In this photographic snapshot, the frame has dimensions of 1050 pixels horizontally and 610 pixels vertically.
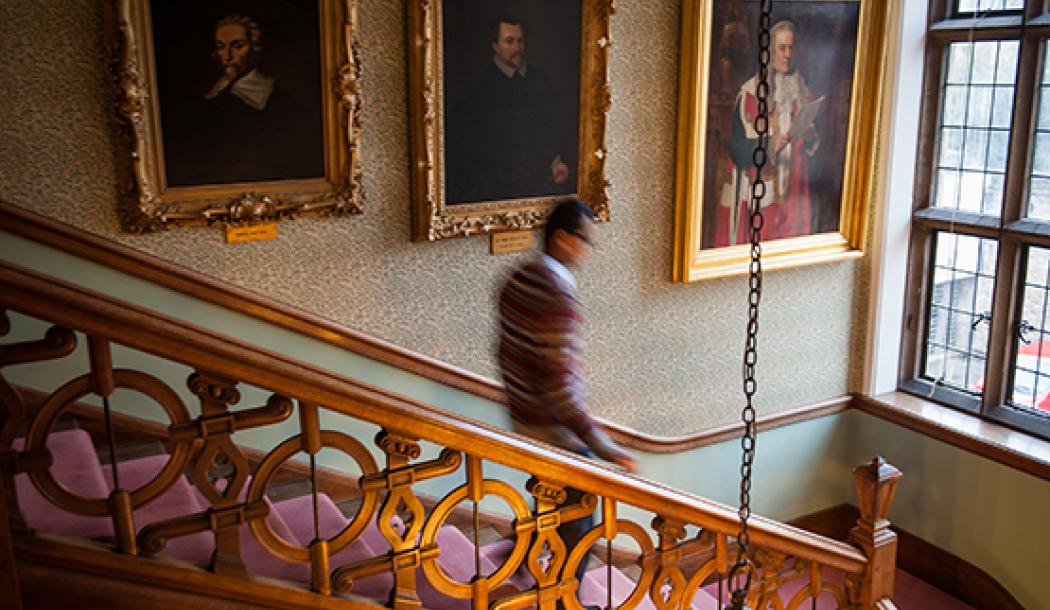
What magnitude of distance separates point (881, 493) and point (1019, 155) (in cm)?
291

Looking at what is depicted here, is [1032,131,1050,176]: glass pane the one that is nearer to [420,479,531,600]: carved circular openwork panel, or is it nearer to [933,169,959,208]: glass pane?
[933,169,959,208]: glass pane

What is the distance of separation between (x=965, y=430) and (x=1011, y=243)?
3.99ft

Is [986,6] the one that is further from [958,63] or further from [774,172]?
[774,172]

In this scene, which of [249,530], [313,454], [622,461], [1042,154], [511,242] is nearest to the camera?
[313,454]

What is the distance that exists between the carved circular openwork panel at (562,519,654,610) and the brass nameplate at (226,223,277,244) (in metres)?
2.06

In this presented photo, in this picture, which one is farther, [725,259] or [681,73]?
[725,259]

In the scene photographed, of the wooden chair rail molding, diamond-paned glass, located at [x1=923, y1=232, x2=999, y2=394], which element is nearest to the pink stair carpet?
the wooden chair rail molding

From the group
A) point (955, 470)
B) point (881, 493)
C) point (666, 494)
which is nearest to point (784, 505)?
point (955, 470)

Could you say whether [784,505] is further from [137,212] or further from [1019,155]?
[137,212]

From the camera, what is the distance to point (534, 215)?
4770 millimetres

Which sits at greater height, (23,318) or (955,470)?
(23,318)

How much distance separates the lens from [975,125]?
5.87 m

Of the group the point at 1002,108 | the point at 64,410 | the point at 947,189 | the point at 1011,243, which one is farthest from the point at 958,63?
the point at 64,410

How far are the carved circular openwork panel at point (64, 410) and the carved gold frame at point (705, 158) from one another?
3736 millimetres
